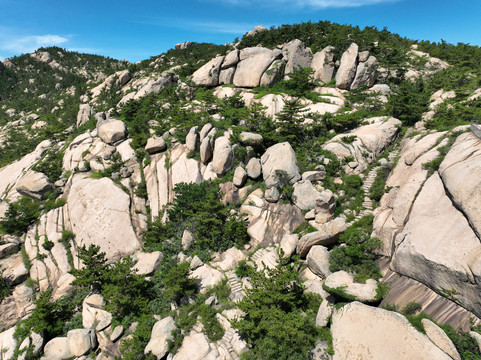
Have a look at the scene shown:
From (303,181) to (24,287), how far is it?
128 feet

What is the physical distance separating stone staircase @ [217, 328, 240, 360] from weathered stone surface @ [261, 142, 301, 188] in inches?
661

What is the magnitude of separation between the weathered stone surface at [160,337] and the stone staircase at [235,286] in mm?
5970

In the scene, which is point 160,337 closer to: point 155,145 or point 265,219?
point 265,219

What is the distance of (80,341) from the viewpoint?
18859 millimetres

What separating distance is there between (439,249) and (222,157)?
25.0 m

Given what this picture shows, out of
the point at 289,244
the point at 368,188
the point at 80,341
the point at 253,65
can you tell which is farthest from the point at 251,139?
the point at 80,341

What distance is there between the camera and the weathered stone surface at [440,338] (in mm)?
11023

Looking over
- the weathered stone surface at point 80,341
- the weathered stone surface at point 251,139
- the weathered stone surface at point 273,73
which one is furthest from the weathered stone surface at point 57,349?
the weathered stone surface at point 273,73

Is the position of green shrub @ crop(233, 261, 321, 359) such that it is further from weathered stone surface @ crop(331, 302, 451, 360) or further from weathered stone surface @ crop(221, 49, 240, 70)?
weathered stone surface @ crop(221, 49, 240, 70)

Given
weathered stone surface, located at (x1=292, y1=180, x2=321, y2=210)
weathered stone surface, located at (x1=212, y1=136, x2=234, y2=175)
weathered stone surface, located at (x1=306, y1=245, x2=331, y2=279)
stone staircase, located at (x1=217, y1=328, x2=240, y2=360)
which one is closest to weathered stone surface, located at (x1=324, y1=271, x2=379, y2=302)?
weathered stone surface, located at (x1=306, y1=245, x2=331, y2=279)

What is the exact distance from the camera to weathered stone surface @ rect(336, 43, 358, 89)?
41.5m

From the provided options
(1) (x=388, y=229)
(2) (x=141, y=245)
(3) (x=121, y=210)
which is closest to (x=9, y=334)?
(2) (x=141, y=245)

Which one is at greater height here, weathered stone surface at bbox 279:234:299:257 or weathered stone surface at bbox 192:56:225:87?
weathered stone surface at bbox 192:56:225:87

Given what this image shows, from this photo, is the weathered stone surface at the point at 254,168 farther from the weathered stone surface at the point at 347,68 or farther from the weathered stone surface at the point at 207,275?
the weathered stone surface at the point at 347,68
